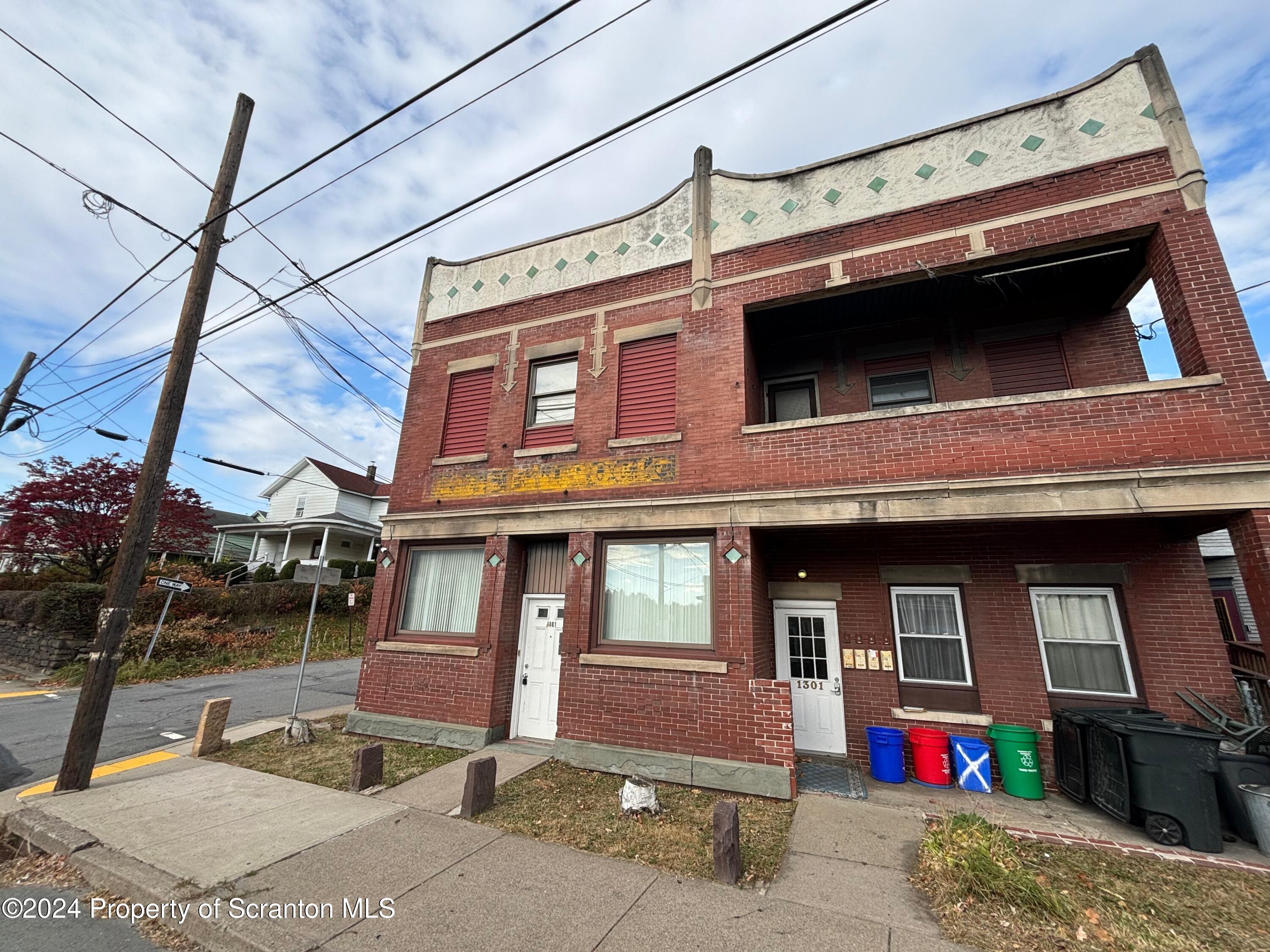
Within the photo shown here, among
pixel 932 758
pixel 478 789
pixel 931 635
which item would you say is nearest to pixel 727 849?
pixel 478 789

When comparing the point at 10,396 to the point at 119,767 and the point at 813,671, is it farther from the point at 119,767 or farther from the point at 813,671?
the point at 813,671

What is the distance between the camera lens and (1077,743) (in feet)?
21.0

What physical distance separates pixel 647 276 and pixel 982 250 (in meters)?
5.12

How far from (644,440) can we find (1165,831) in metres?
7.47

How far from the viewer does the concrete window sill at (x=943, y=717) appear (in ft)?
23.9

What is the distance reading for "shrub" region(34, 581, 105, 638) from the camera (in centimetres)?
1498

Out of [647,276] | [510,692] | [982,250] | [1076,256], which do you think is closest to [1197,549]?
[1076,256]

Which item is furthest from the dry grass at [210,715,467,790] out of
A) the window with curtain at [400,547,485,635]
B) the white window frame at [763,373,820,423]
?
the white window frame at [763,373,820,423]

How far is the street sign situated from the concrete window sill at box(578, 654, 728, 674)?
482 cm

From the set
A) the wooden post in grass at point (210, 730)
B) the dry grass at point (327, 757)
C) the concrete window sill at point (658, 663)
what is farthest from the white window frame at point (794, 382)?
the wooden post in grass at point (210, 730)

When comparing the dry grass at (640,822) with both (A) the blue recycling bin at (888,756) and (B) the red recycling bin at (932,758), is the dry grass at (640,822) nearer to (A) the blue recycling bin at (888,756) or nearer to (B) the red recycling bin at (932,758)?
(A) the blue recycling bin at (888,756)

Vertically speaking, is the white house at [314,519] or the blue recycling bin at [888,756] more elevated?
the white house at [314,519]

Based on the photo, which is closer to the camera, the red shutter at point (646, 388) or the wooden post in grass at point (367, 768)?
the wooden post in grass at point (367, 768)

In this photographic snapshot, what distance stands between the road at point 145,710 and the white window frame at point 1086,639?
13.9 m
